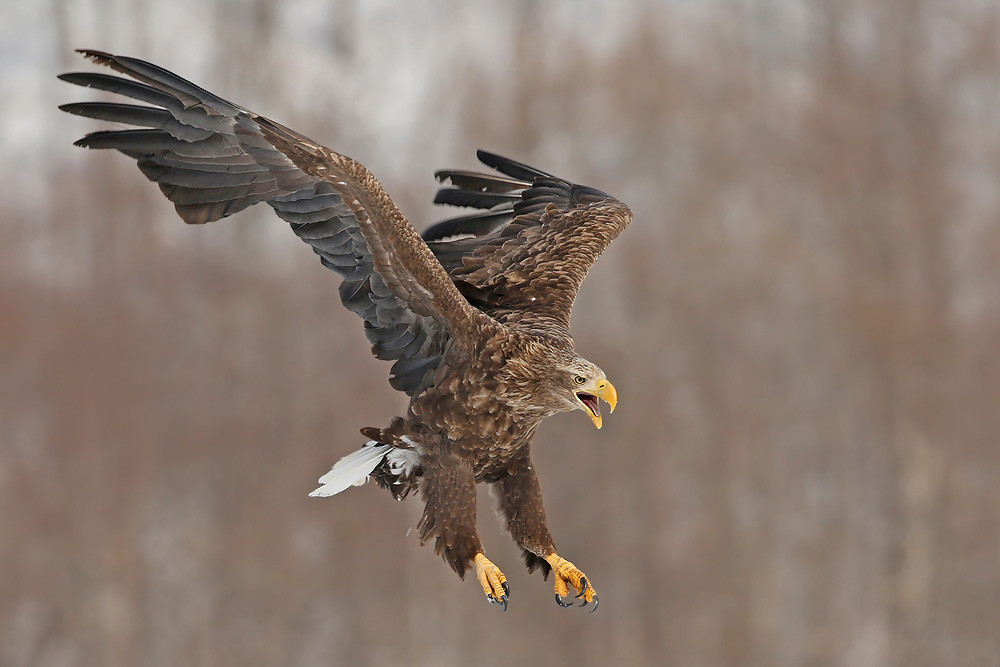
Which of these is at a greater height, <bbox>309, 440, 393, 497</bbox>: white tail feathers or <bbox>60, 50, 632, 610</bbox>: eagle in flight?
<bbox>60, 50, 632, 610</bbox>: eagle in flight

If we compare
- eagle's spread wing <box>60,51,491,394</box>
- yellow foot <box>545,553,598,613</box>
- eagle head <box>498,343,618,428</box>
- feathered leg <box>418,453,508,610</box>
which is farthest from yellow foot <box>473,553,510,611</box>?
eagle's spread wing <box>60,51,491,394</box>

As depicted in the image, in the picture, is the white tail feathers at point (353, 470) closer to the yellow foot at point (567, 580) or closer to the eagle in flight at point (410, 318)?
the eagle in flight at point (410, 318)

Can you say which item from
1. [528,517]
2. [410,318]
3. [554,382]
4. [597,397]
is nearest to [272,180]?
[410,318]

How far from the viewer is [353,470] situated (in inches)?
181

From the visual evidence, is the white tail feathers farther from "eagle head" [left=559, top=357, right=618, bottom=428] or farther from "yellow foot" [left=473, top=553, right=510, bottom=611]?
"eagle head" [left=559, top=357, right=618, bottom=428]

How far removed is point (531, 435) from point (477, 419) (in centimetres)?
28

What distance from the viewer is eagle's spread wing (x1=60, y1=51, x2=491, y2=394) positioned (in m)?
3.93

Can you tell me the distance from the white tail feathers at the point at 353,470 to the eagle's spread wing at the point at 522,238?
684mm

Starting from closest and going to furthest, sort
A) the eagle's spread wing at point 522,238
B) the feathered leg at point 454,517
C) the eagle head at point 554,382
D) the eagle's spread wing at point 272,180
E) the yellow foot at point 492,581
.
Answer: the eagle's spread wing at point 272,180 → the eagle head at point 554,382 → the yellow foot at point 492,581 → the feathered leg at point 454,517 → the eagle's spread wing at point 522,238

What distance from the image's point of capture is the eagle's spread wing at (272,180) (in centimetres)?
393

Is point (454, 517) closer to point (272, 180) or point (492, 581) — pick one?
point (492, 581)

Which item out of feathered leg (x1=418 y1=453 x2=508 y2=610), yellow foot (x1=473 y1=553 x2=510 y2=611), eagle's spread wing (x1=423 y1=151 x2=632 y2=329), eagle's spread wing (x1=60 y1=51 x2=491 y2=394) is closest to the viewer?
eagle's spread wing (x1=60 y1=51 x2=491 y2=394)

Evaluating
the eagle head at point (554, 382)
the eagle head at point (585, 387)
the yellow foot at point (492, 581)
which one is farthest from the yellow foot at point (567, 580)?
the eagle head at point (585, 387)

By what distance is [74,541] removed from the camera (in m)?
14.4
